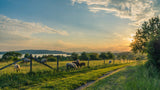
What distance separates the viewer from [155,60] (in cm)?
861

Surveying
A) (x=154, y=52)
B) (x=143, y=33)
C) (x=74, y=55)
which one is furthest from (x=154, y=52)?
(x=74, y=55)

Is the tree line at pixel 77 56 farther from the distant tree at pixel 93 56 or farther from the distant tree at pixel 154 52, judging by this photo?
the distant tree at pixel 154 52

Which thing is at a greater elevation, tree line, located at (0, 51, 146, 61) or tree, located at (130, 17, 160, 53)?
tree, located at (130, 17, 160, 53)

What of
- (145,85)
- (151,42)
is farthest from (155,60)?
(145,85)

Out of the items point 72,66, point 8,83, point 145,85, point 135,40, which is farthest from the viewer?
point 135,40

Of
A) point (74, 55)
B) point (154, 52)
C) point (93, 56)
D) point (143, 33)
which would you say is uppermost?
point (143, 33)

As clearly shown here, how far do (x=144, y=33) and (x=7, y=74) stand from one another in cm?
3649

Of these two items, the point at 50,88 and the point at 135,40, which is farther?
the point at 135,40

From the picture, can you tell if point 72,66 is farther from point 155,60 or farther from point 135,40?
point 135,40

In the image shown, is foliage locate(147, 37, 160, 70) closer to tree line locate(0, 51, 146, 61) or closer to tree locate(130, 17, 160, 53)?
tree line locate(0, 51, 146, 61)

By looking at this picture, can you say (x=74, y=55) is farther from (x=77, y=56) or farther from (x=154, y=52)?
(x=154, y=52)

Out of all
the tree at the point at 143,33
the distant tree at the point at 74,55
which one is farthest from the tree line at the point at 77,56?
the tree at the point at 143,33

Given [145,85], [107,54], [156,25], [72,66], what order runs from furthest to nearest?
[107,54], [156,25], [72,66], [145,85]

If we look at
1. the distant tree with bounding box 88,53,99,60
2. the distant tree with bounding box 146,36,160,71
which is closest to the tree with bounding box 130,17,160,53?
the distant tree with bounding box 88,53,99,60
